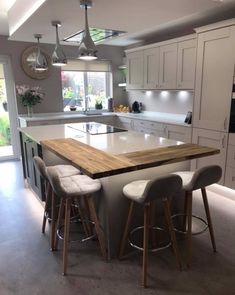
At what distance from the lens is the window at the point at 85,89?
19.0ft

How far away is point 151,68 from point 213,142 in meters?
2.05

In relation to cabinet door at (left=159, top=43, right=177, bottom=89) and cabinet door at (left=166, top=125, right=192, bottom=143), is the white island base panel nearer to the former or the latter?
cabinet door at (left=166, top=125, right=192, bottom=143)

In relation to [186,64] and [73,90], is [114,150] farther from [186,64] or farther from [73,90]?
[73,90]

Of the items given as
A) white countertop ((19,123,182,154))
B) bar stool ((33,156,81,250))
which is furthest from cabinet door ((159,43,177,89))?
bar stool ((33,156,81,250))

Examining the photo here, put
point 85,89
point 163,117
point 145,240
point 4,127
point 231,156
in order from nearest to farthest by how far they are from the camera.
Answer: point 145,240, point 231,156, point 163,117, point 4,127, point 85,89

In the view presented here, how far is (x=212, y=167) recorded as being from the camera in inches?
81.0

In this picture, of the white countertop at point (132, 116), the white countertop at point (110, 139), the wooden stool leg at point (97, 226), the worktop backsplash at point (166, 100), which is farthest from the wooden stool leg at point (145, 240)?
the worktop backsplash at point (166, 100)

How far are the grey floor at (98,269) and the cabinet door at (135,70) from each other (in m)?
3.32

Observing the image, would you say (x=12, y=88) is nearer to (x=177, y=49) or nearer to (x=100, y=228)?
(x=177, y=49)

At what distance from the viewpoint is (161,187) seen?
1.87 metres

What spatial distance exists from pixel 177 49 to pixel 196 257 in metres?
3.28

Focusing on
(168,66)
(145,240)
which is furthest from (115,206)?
(168,66)

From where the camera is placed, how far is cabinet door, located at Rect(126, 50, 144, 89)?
17.1 ft

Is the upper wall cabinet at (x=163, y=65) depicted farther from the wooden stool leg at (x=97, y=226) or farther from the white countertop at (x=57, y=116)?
the wooden stool leg at (x=97, y=226)
